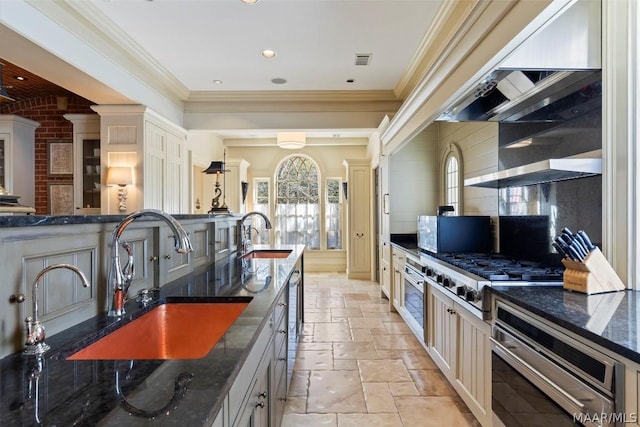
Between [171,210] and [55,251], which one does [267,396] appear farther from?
[171,210]

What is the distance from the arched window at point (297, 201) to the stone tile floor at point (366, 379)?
150 inches

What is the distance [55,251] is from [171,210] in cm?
449

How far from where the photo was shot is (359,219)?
24.2 feet

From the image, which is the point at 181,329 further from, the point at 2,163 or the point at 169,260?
the point at 2,163

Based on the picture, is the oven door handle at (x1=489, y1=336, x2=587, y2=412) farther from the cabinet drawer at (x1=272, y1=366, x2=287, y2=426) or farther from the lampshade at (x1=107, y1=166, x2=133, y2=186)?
the lampshade at (x1=107, y1=166, x2=133, y2=186)

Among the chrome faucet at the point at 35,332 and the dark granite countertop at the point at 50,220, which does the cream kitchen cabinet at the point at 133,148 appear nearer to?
the dark granite countertop at the point at 50,220

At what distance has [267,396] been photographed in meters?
1.55

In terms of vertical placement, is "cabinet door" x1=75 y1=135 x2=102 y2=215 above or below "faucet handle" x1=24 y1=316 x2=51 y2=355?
above

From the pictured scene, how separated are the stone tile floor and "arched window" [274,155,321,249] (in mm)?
3807

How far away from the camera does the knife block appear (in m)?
1.61

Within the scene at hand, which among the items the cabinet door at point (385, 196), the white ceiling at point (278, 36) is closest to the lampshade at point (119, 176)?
the white ceiling at point (278, 36)

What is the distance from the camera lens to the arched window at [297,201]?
8336 millimetres

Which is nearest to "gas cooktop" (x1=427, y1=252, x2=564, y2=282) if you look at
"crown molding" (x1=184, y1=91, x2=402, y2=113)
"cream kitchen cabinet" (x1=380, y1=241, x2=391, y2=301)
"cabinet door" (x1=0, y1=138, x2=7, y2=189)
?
"cream kitchen cabinet" (x1=380, y1=241, x2=391, y2=301)

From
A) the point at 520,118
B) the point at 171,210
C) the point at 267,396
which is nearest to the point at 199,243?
the point at 267,396
